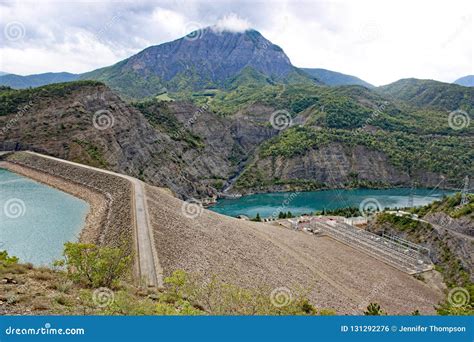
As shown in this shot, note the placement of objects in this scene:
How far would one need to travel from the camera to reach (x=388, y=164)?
95625mm

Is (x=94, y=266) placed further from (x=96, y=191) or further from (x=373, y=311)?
(x=96, y=191)

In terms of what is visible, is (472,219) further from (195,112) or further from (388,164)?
(195,112)

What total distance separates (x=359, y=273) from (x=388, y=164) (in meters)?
74.8

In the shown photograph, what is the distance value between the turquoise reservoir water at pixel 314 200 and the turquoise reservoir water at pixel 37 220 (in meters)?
33.4

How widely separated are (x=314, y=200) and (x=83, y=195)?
53.7 meters

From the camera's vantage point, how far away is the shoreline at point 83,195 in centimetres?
2521

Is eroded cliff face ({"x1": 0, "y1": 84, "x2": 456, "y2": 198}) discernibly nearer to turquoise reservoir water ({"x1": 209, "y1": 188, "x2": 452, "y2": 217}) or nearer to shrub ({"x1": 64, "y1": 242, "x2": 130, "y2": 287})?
turquoise reservoir water ({"x1": 209, "y1": 188, "x2": 452, "y2": 217})

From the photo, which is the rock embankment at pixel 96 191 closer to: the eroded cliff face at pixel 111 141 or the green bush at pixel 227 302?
the green bush at pixel 227 302

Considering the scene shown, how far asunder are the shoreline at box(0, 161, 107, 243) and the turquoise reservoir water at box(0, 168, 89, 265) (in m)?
0.51

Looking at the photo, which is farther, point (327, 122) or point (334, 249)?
point (327, 122)

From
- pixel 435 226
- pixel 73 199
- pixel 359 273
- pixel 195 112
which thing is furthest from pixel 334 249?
pixel 195 112

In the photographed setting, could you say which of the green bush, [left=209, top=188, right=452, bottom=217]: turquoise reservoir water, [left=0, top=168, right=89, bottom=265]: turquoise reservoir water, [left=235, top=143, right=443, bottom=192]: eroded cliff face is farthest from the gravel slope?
[left=235, top=143, right=443, bottom=192]: eroded cliff face

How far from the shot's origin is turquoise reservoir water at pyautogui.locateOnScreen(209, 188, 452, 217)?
230ft

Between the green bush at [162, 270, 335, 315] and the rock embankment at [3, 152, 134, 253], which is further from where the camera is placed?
the rock embankment at [3, 152, 134, 253]
